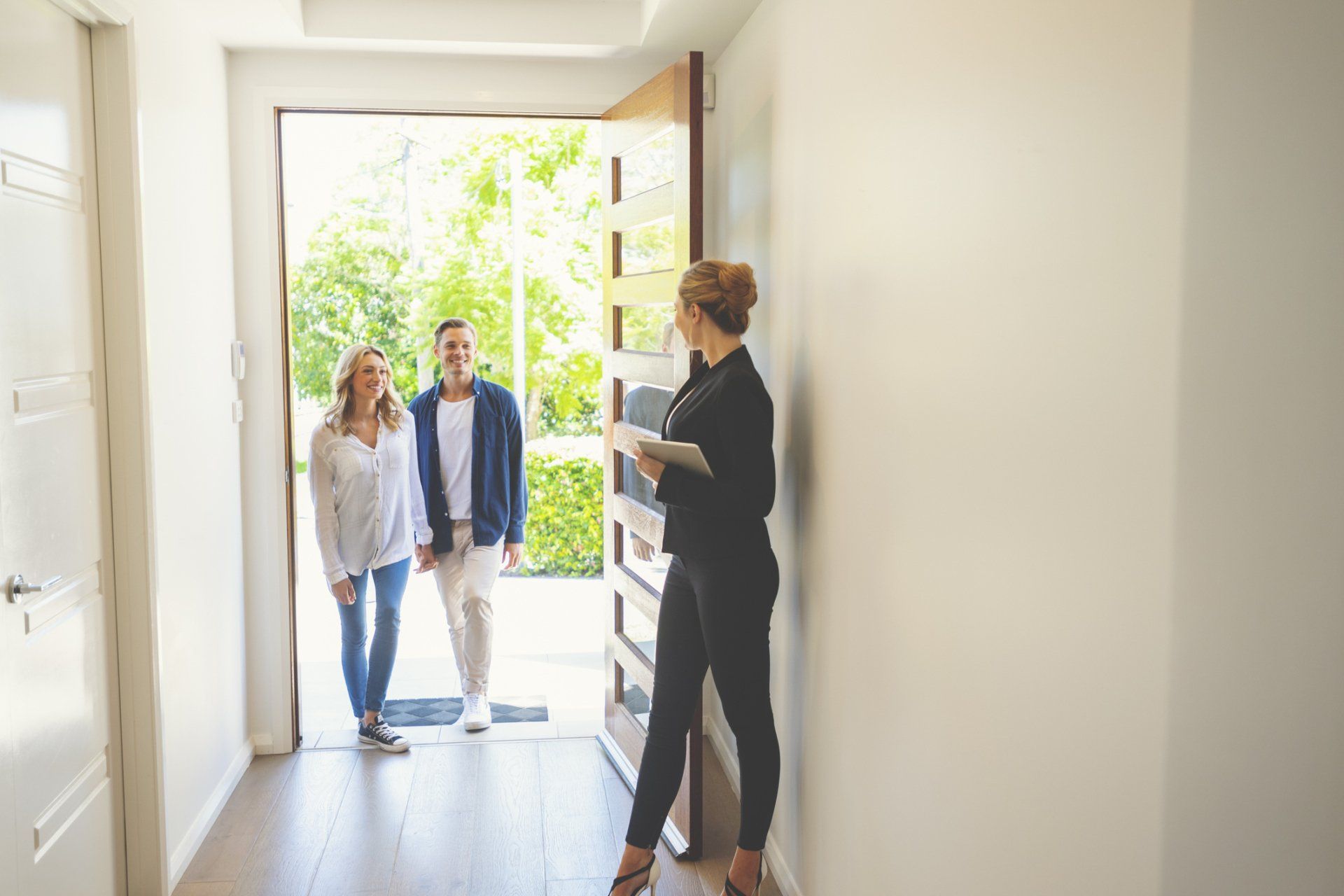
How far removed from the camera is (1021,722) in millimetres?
1396

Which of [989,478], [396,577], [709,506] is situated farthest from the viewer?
[396,577]

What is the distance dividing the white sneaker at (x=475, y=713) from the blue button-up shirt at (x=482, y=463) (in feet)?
1.93

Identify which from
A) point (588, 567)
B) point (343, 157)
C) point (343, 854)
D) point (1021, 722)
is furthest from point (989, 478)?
point (343, 157)

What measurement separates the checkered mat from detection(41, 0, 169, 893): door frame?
1.46 metres

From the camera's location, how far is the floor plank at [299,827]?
2850mm

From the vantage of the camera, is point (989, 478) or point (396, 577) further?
point (396, 577)

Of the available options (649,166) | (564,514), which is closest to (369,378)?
(649,166)

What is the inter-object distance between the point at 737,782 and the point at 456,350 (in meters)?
1.86

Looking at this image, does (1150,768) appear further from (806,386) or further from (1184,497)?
(806,386)

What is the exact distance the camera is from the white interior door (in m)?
2.10

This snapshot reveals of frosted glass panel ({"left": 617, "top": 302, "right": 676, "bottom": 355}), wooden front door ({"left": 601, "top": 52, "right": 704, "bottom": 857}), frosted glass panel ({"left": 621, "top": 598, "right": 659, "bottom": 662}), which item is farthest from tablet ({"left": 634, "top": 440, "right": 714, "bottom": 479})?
frosted glass panel ({"left": 621, "top": 598, "right": 659, "bottom": 662})

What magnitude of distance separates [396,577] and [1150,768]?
3.18 metres

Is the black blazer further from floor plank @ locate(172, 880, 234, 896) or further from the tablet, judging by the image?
floor plank @ locate(172, 880, 234, 896)

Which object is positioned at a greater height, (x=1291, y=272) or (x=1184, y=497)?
(x=1291, y=272)
